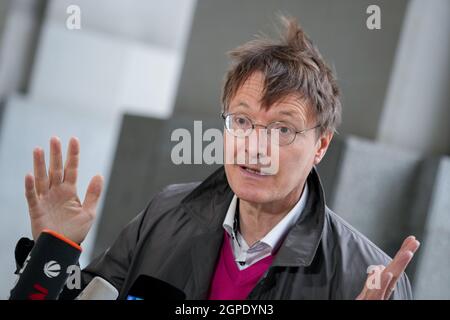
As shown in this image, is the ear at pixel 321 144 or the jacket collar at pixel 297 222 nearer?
the jacket collar at pixel 297 222

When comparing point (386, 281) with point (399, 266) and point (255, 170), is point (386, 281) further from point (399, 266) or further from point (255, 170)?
point (255, 170)

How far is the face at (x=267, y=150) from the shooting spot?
171 centimetres

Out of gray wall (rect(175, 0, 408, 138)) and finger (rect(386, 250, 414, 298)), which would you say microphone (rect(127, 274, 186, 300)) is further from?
gray wall (rect(175, 0, 408, 138))

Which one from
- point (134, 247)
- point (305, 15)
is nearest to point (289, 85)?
point (134, 247)

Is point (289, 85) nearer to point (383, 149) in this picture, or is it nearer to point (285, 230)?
point (285, 230)

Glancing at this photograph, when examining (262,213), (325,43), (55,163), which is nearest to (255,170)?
(262,213)

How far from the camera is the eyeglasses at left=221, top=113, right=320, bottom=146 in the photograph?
172 centimetres

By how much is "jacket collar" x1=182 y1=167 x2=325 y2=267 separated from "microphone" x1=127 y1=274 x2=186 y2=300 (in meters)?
0.20

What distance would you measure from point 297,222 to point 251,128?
0.26 metres

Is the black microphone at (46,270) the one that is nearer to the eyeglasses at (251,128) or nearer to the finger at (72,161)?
the finger at (72,161)

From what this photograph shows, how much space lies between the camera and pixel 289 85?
173 cm

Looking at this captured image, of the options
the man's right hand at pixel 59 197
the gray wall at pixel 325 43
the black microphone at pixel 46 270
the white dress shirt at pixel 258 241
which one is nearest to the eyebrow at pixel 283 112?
the white dress shirt at pixel 258 241

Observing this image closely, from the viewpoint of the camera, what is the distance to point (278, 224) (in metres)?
1.81

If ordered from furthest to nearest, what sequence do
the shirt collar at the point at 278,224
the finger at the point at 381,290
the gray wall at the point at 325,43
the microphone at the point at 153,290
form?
the gray wall at the point at 325,43
the shirt collar at the point at 278,224
the microphone at the point at 153,290
the finger at the point at 381,290
